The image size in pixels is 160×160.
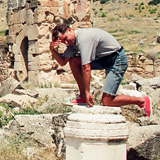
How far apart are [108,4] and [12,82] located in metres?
44.6

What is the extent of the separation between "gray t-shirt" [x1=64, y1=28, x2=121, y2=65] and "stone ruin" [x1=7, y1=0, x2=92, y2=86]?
23.8 ft

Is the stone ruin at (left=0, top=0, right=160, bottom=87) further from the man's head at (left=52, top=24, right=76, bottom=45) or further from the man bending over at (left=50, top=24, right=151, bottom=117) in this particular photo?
the man's head at (left=52, top=24, right=76, bottom=45)

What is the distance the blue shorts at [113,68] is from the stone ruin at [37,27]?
722 centimetres

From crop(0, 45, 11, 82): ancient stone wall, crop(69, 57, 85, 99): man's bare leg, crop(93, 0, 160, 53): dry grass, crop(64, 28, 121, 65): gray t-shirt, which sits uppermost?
crop(64, 28, 121, 65): gray t-shirt

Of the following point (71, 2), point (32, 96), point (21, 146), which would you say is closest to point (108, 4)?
point (71, 2)

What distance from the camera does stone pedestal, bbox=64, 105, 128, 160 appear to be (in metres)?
4.89

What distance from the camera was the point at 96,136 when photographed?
4871 mm

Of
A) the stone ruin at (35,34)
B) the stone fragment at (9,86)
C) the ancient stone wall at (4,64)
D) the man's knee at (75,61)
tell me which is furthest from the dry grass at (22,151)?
the ancient stone wall at (4,64)

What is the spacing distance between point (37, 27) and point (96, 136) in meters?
8.21

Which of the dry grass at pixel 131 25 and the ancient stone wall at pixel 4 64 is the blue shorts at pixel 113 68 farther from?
the dry grass at pixel 131 25

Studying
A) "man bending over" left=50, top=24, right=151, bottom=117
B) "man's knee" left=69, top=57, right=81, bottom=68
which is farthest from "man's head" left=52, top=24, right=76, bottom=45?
"man's knee" left=69, top=57, right=81, bottom=68

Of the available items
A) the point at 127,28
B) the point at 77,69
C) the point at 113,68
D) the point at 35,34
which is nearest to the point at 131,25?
the point at 127,28

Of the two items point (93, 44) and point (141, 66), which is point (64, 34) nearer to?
point (93, 44)

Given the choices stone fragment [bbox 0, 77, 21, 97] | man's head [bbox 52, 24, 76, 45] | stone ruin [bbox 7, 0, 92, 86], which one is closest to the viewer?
man's head [bbox 52, 24, 76, 45]
